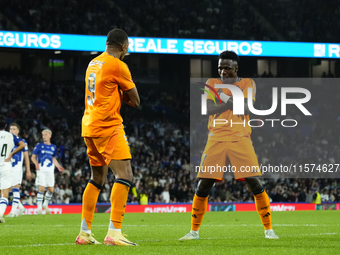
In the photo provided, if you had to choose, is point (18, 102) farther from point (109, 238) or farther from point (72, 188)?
point (109, 238)

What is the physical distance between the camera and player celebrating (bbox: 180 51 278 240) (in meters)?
5.77

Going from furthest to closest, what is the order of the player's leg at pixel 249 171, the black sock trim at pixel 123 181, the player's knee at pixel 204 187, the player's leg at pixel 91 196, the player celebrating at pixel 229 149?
1. the player's knee at pixel 204 187
2. the player celebrating at pixel 229 149
3. the player's leg at pixel 249 171
4. the player's leg at pixel 91 196
5. the black sock trim at pixel 123 181

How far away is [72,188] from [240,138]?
13.9 meters

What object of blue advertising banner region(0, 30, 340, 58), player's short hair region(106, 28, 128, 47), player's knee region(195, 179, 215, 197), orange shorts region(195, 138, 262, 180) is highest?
blue advertising banner region(0, 30, 340, 58)

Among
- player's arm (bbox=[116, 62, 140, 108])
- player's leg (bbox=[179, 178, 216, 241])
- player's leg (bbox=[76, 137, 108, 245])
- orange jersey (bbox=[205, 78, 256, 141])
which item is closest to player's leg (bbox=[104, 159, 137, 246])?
player's leg (bbox=[76, 137, 108, 245])

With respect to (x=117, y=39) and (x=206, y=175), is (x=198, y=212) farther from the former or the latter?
(x=117, y=39)

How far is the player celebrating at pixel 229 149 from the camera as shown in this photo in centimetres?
577

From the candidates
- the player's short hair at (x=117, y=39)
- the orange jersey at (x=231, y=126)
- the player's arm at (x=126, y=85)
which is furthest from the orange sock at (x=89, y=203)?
the orange jersey at (x=231, y=126)

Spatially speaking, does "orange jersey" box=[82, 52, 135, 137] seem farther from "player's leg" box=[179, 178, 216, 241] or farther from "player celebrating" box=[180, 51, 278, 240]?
"player's leg" box=[179, 178, 216, 241]

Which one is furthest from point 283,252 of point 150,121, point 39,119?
point 150,121

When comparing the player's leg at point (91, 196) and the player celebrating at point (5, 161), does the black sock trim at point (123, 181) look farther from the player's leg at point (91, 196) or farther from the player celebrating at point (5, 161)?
the player celebrating at point (5, 161)

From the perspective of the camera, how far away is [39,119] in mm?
23359

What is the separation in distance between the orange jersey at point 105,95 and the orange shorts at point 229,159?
131 centimetres

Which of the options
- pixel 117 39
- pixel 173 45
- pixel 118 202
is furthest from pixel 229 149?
pixel 173 45
